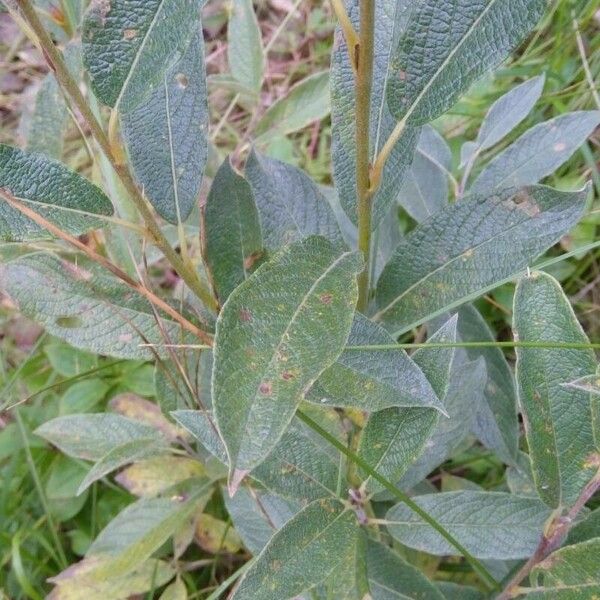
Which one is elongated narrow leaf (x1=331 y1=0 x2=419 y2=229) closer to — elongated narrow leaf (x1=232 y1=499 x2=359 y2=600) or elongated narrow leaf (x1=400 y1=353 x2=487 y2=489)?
elongated narrow leaf (x1=400 y1=353 x2=487 y2=489)

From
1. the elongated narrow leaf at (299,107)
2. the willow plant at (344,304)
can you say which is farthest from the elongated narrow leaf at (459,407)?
the elongated narrow leaf at (299,107)

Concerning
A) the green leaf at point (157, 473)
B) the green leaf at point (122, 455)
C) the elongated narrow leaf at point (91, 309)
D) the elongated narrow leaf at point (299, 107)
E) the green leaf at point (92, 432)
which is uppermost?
the elongated narrow leaf at point (299, 107)

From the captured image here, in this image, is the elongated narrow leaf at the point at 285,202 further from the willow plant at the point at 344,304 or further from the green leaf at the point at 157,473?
the green leaf at the point at 157,473

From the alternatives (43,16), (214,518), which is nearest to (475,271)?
(214,518)

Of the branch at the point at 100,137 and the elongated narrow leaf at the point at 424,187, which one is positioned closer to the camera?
the branch at the point at 100,137

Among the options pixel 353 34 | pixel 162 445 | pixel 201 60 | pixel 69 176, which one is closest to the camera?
pixel 353 34

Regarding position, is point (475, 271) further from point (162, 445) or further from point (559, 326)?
point (162, 445)
